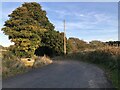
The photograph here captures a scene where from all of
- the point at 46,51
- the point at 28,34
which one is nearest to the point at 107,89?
the point at 28,34

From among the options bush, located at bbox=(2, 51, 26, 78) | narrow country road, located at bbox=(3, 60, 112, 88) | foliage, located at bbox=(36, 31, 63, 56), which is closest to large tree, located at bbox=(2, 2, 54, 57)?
bush, located at bbox=(2, 51, 26, 78)

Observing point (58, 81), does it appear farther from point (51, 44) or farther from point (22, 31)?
point (51, 44)

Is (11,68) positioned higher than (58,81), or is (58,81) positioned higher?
(11,68)

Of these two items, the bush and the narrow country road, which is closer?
the narrow country road

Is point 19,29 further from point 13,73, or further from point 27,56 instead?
point 13,73

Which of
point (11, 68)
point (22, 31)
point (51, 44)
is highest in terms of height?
point (22, 31)

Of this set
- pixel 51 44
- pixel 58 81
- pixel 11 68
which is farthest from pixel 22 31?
pixel 51 44

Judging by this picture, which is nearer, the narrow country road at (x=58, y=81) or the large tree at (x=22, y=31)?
the narrow country road at (x=58, y=81)

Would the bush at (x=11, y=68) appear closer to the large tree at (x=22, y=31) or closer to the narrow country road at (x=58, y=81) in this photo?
the narrow country road at (x=58, y=81)

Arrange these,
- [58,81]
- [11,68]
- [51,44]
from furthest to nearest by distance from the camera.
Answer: [51,44], [11,68], [58,81]

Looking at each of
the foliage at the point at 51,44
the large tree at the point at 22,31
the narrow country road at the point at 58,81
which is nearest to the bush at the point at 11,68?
the narrow country road at the point at 58,81

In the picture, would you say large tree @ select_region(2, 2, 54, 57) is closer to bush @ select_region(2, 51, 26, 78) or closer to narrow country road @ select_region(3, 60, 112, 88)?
bush @ select_region(2, 51, 26, 78)

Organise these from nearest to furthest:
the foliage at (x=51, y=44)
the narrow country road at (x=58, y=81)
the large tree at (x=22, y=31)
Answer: the narrow country road at (x=58, y=81) < the large tree at (x=22, y=31) < the foliage at (x=51, y=44)

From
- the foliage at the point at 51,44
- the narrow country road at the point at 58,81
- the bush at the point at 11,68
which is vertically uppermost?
Answer: the foliage at the point at 51,44
